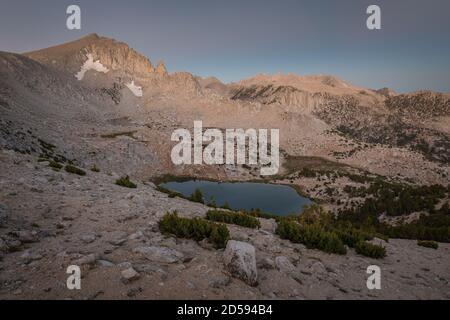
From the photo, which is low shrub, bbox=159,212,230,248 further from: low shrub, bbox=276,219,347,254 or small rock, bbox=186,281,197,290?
low shrub, bbox=276,219,347,254

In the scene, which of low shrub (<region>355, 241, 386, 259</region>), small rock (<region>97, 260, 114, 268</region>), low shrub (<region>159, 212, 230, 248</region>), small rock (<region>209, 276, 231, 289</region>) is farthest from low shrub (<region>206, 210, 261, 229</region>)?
small rock (<region>97, 260, 114, 268</region>)

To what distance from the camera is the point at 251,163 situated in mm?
69312

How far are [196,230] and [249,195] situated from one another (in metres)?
40.9

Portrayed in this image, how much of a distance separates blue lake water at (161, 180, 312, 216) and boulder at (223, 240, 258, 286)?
34.5 metres

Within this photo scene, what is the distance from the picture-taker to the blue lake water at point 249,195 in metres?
45.7

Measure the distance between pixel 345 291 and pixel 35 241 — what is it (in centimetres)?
1001

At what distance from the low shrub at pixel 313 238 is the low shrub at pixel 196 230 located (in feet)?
11.7

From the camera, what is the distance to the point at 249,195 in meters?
51.3

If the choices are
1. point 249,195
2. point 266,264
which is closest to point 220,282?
point 266,264

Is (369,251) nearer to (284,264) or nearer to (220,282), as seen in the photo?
(284,264)

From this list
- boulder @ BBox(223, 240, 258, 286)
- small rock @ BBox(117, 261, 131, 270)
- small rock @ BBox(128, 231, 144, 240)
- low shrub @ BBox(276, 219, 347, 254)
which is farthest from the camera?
low shrub @ BBox(276, 219, 347, 254)

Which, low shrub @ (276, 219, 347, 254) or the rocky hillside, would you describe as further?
low shrub @ (276, 219, 347, 254)

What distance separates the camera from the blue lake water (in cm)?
4566
